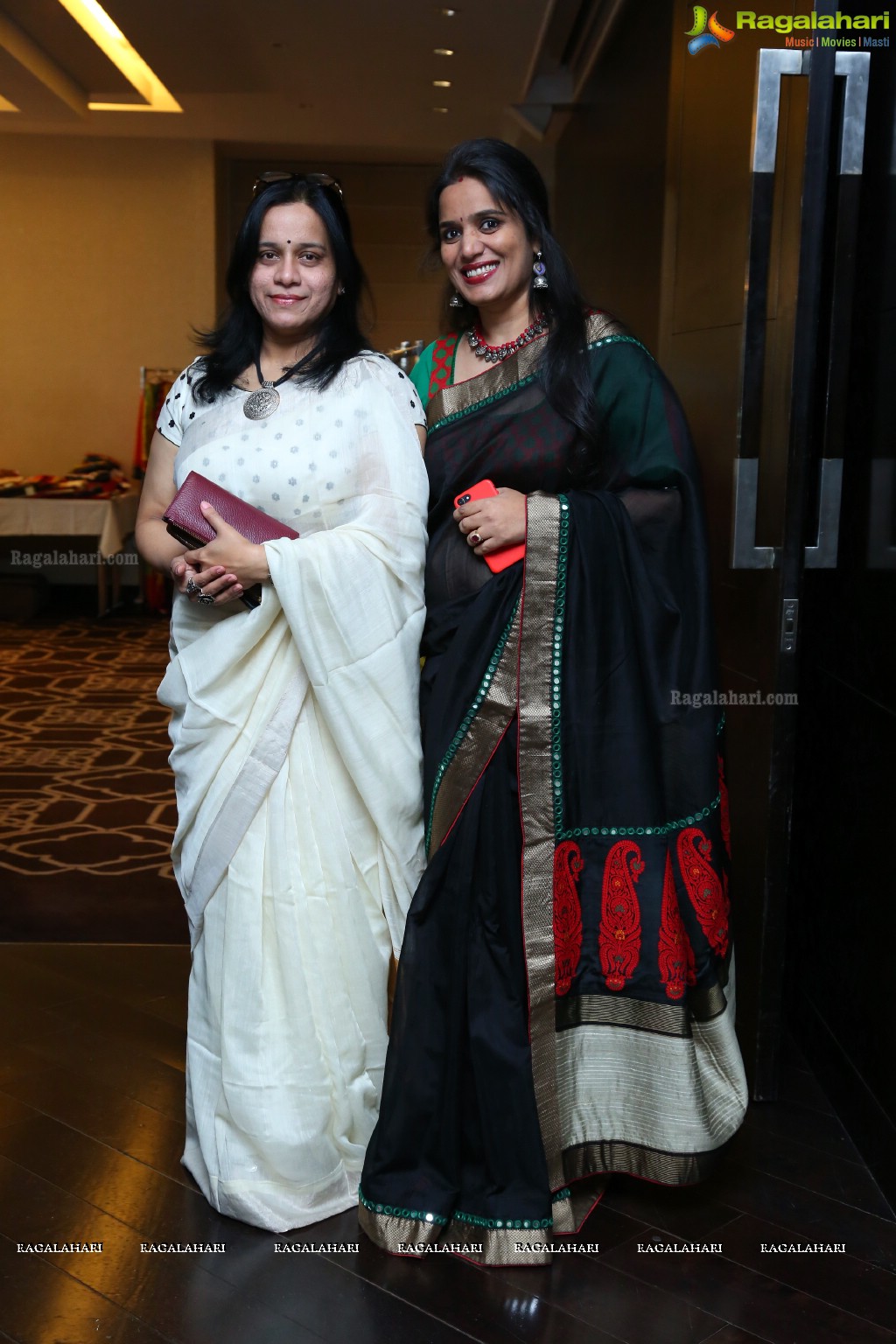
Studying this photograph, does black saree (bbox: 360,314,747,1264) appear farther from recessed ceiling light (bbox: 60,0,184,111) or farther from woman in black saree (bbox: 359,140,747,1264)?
recessed ceiling light (bbox: 60,0,184,111)

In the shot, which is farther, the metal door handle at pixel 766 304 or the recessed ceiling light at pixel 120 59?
the recessed ceiling light at pixel 120 59

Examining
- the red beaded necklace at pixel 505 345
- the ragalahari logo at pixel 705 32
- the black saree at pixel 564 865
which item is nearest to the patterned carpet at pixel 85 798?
the black saree at pixel 564 865

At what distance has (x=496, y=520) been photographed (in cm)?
196

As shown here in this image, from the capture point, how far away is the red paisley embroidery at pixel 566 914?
6.51 ft

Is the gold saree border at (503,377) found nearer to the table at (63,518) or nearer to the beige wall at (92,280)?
the table at (63,518)

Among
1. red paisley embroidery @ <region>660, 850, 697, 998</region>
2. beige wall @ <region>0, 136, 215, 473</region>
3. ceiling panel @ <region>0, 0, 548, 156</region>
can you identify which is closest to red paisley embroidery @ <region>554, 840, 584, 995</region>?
red paisley embroidery @ <region>660, 850, 697, 998</region>

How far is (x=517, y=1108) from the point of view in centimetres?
193

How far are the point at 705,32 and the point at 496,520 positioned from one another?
147 centimetres

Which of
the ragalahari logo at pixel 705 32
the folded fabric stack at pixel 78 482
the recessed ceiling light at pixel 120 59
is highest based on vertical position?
the recessed ceiling light at pixel 120 59

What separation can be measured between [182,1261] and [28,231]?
891cm

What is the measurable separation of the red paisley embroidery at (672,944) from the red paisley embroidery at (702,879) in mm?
28

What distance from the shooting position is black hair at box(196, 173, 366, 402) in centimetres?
206

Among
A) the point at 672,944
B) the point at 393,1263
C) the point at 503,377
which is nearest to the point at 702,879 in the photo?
the point at 672,944

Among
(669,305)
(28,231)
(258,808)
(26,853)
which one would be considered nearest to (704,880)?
(258,808)
